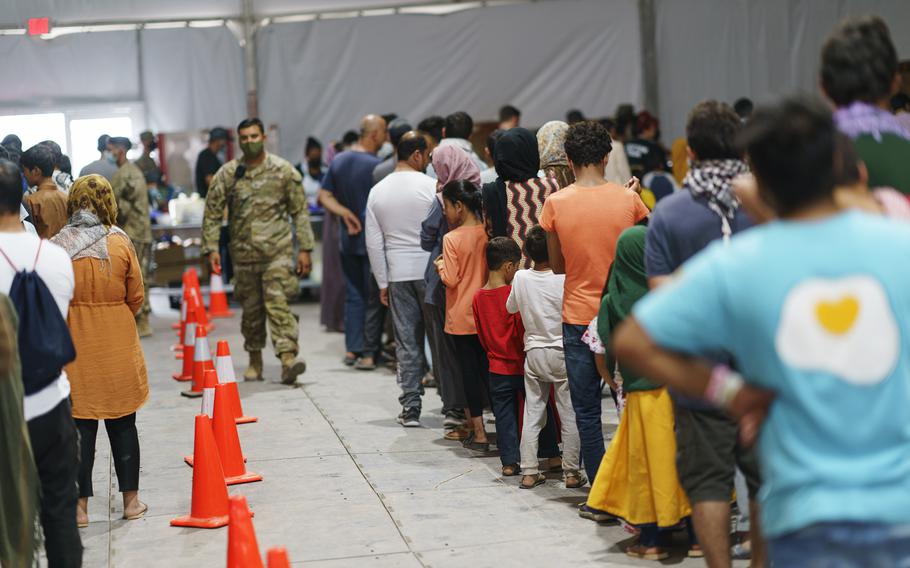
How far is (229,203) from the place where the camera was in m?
9.65

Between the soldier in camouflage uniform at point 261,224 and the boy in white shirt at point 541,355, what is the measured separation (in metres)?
3.47

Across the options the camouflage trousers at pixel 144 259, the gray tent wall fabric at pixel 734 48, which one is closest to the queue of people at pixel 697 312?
the camouflage trousers at pixel 144 259

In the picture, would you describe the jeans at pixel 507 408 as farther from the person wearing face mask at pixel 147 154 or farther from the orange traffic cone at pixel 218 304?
the person wearing face mask at pixel 147 154

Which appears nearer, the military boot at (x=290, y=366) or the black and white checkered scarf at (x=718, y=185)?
the black and white checkered scarf at (x=718, y=185)

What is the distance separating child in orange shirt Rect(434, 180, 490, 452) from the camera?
7246 millimetres

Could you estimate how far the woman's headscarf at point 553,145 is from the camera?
696cm

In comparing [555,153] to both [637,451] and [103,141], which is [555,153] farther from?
[103,141]

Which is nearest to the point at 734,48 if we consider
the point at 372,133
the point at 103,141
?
the point at 372,133

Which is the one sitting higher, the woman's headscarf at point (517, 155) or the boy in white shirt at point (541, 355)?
the woman's headscarf at point (517, 155)

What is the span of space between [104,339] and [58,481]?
1.52m

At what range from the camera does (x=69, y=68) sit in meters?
16.1

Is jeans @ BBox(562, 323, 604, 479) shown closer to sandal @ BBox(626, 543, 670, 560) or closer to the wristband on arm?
sandal @ BBox(626, 543, 670, 560)

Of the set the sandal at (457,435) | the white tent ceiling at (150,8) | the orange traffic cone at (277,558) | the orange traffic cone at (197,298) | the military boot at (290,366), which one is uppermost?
the white tent ceiling at (150,8)

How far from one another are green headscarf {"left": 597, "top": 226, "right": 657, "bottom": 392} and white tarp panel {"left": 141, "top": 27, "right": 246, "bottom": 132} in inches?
474
